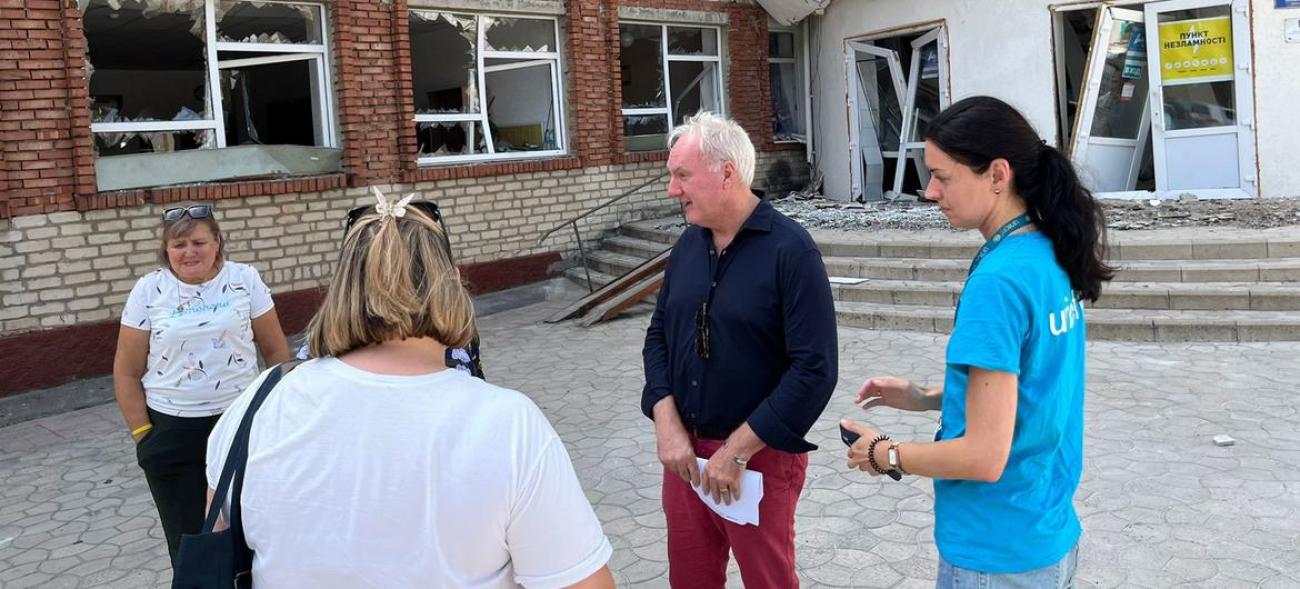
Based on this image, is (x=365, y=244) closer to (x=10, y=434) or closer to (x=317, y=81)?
(x=10, y=434)

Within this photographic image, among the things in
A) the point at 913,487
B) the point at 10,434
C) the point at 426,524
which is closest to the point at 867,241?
the point at 913,487

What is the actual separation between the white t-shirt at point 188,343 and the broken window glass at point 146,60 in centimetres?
614

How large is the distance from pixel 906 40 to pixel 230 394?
12.5m

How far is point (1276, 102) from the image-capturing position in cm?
1103

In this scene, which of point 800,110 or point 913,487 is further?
point 800,110

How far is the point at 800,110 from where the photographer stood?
52.7ft

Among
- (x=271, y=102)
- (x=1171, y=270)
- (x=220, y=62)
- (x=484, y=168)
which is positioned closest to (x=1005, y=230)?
(x=1171, y=270)

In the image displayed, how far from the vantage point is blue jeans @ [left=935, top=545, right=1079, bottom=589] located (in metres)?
2.12

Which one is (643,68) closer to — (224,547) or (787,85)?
(787,85)

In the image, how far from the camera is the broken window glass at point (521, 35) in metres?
12.2

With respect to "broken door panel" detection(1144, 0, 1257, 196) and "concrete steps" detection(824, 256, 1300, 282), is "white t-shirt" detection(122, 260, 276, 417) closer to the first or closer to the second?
"concrete steps" detection(824, 256, 1300, 282)

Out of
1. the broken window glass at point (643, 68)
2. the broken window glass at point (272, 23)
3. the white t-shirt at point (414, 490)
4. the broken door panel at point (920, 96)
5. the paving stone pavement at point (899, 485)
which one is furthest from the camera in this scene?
the broken window glass at point (643, 68)

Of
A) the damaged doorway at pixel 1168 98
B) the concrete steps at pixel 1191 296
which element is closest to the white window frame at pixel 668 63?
the damaged doorway at pixel 1168 98

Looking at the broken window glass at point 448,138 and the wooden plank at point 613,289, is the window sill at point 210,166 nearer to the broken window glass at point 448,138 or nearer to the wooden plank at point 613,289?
the broken window glass at point 448,138
